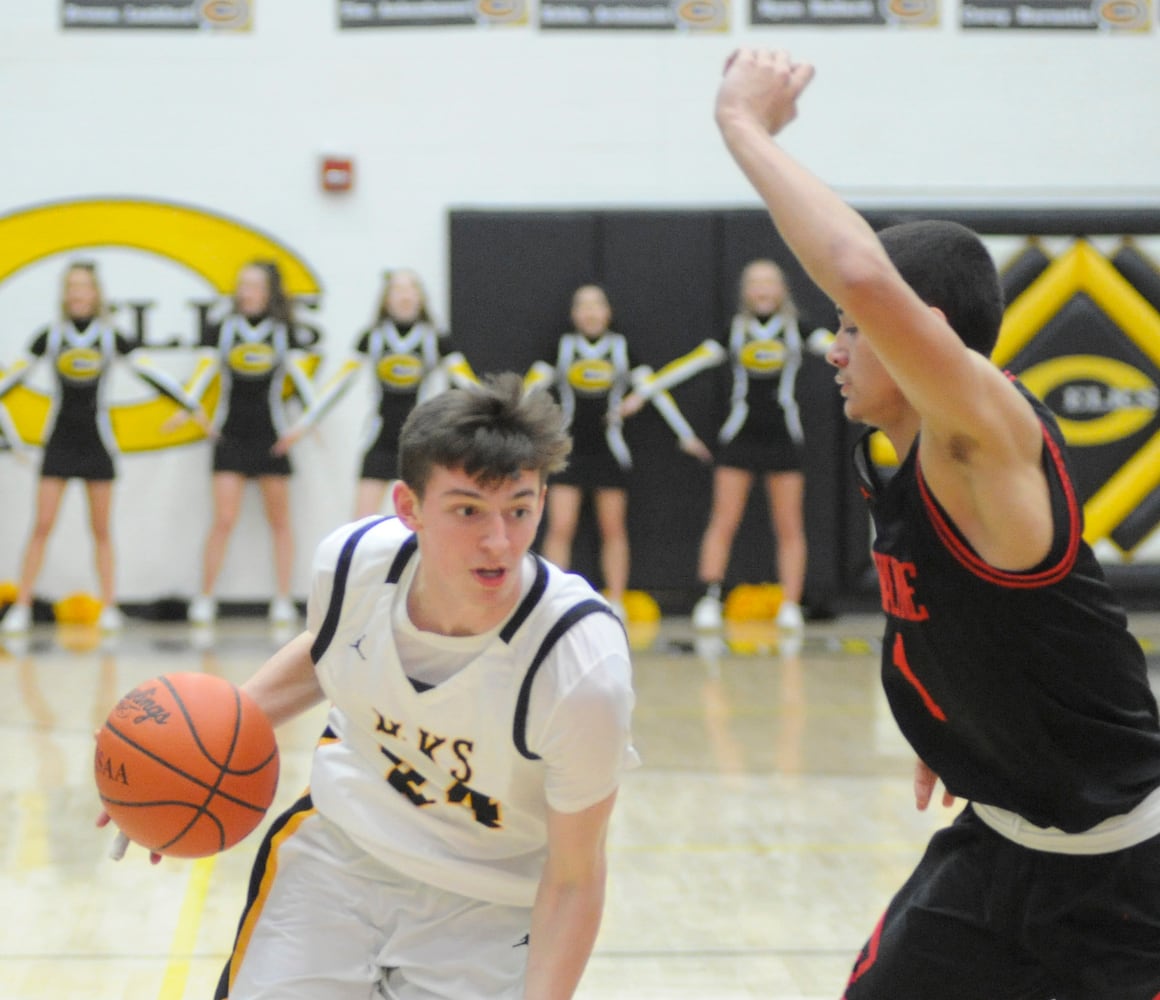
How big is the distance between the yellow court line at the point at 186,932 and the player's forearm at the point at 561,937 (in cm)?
149

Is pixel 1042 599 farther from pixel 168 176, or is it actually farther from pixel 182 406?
pixel 168 176

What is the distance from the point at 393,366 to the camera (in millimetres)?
9070

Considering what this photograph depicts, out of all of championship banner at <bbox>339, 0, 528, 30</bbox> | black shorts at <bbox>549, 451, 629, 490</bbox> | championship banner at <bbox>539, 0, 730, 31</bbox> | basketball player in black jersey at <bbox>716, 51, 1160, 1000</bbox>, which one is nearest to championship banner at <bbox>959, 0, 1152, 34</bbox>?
championship banner at <bbox>539, 0, 730, 31</bbox>

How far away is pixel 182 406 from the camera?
362 inches

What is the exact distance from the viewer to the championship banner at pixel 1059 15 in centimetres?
959

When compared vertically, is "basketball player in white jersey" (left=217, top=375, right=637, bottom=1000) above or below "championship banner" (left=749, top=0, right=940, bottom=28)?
below

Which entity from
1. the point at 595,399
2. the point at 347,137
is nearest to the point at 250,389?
the point at 347,137

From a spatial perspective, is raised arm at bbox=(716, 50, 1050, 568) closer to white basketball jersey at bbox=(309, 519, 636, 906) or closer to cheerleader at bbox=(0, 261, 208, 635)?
white basketball jersey at bbox=(309, 519, 636, 906)

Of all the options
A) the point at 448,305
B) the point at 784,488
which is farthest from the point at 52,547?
the point at 784,488

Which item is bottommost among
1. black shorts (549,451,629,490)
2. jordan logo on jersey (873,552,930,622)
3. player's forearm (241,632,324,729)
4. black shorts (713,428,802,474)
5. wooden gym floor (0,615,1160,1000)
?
wooden gym floor (0,615,1160,1000)

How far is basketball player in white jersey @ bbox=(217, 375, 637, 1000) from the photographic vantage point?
2309mm

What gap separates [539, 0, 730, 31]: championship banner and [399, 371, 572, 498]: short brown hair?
7632 mm

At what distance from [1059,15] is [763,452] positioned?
11.6 ft

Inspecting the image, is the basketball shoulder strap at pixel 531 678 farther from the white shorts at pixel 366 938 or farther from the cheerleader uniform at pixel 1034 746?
the cheerleader uniform at pixel 1034 746
